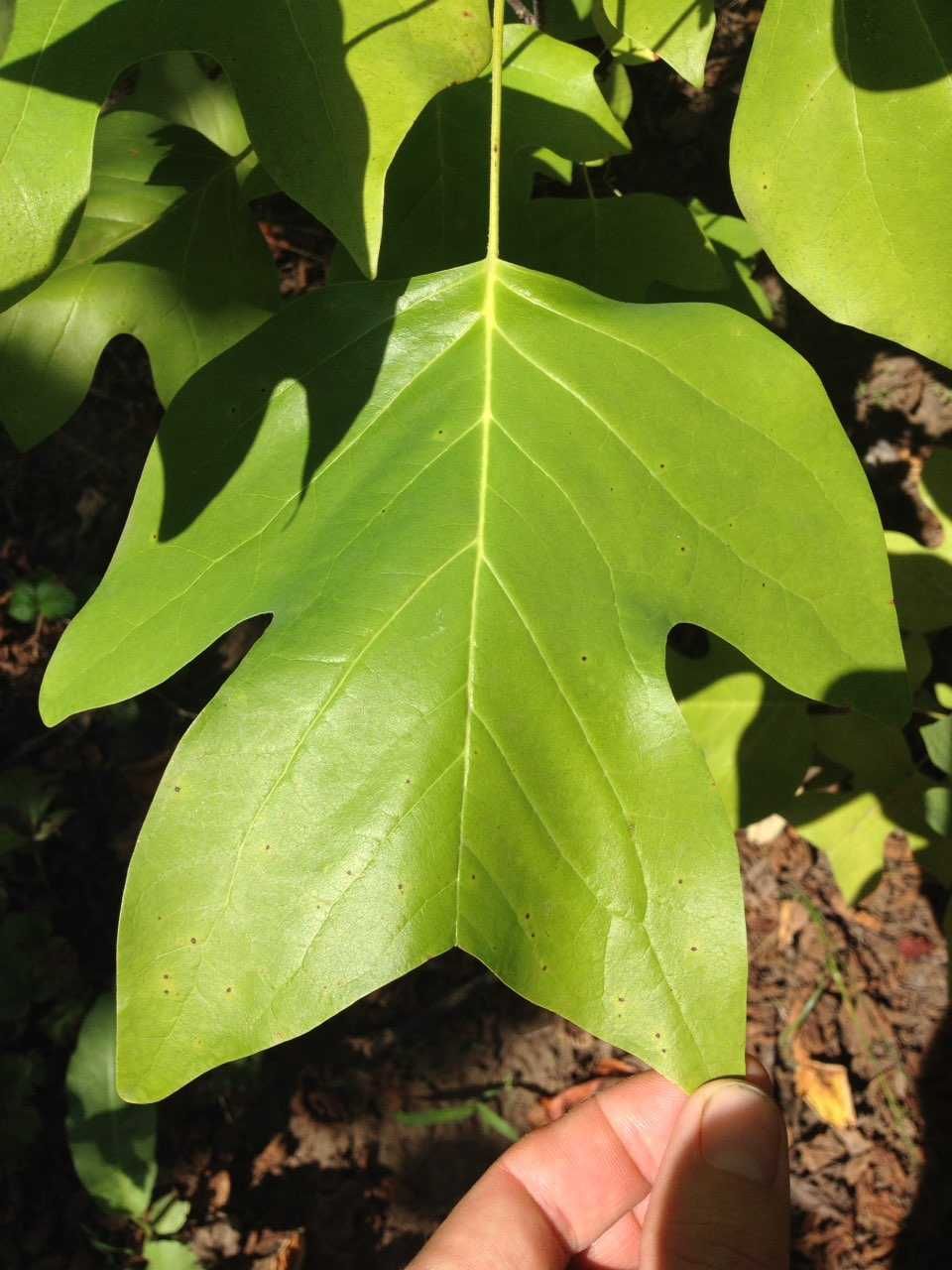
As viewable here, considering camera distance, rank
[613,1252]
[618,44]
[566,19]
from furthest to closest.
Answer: [613,1252] < [566,19] < [618,44]

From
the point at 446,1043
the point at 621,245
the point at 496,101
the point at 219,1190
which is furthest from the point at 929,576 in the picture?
the point at 219,1190

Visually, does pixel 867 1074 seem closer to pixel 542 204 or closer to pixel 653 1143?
pixel 653 1143

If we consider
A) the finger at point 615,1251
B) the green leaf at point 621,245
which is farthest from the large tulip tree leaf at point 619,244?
the finger at point 615,1251

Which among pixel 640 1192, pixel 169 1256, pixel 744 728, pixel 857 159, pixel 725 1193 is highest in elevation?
pixel 857 159

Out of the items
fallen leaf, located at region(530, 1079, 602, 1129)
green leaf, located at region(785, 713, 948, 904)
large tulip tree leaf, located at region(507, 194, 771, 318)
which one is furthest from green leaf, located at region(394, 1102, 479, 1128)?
large tulip tree leaf, located at region(507, 194, 771, 318)

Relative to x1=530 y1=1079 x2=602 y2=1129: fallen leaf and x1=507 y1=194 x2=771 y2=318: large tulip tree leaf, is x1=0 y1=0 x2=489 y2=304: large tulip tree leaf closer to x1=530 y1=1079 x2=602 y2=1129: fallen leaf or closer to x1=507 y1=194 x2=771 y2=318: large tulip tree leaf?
x1=507 y1=194 x2=771 y2=318: large tulip tree leaf

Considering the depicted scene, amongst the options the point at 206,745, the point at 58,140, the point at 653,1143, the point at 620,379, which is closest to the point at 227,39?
the point at 58,140

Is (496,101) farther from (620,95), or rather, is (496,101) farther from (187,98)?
(187,98)

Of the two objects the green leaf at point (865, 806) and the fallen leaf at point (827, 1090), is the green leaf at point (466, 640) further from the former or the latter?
the fallen leaf at point (827, 1090)
